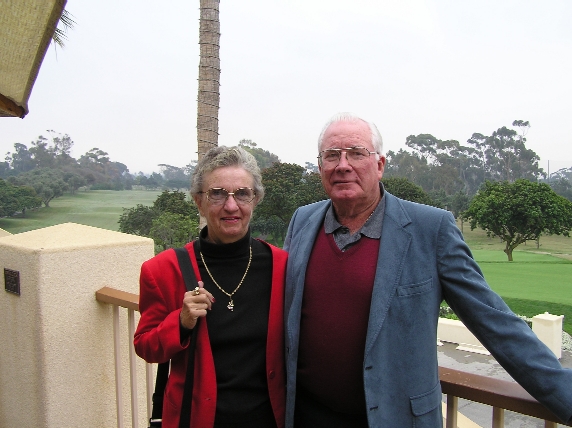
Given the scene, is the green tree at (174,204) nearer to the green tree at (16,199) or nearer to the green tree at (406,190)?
the green tree at (16,199)

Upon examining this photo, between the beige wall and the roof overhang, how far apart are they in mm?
636

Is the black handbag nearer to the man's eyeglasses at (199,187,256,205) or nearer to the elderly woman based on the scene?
the elderly woman

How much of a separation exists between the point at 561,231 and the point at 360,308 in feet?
137

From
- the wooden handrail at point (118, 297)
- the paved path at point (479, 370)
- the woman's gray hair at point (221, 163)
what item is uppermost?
the woman's gray hair at point (221, 163)

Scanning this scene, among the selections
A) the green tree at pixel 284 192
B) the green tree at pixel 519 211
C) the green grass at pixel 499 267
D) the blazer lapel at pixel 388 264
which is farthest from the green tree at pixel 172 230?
the green tree at pixel 519 211

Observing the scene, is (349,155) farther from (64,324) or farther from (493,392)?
(64,324)

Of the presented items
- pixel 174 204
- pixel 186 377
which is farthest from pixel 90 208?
pixel 186 377

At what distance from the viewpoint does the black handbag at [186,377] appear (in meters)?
1.34

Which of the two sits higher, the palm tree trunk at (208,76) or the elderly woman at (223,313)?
the palm tree trunk at (208,76)

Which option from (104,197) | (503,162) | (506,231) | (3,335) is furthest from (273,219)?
(503,162)

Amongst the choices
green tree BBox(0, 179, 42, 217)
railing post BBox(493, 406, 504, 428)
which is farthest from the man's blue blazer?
green tree BBox(0, 179, 42, 217)

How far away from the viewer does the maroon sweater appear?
1343 millimetres

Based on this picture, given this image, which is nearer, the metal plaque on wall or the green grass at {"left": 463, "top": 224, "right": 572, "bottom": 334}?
the metal plaque on wall

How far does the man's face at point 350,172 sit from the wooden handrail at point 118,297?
963mm
